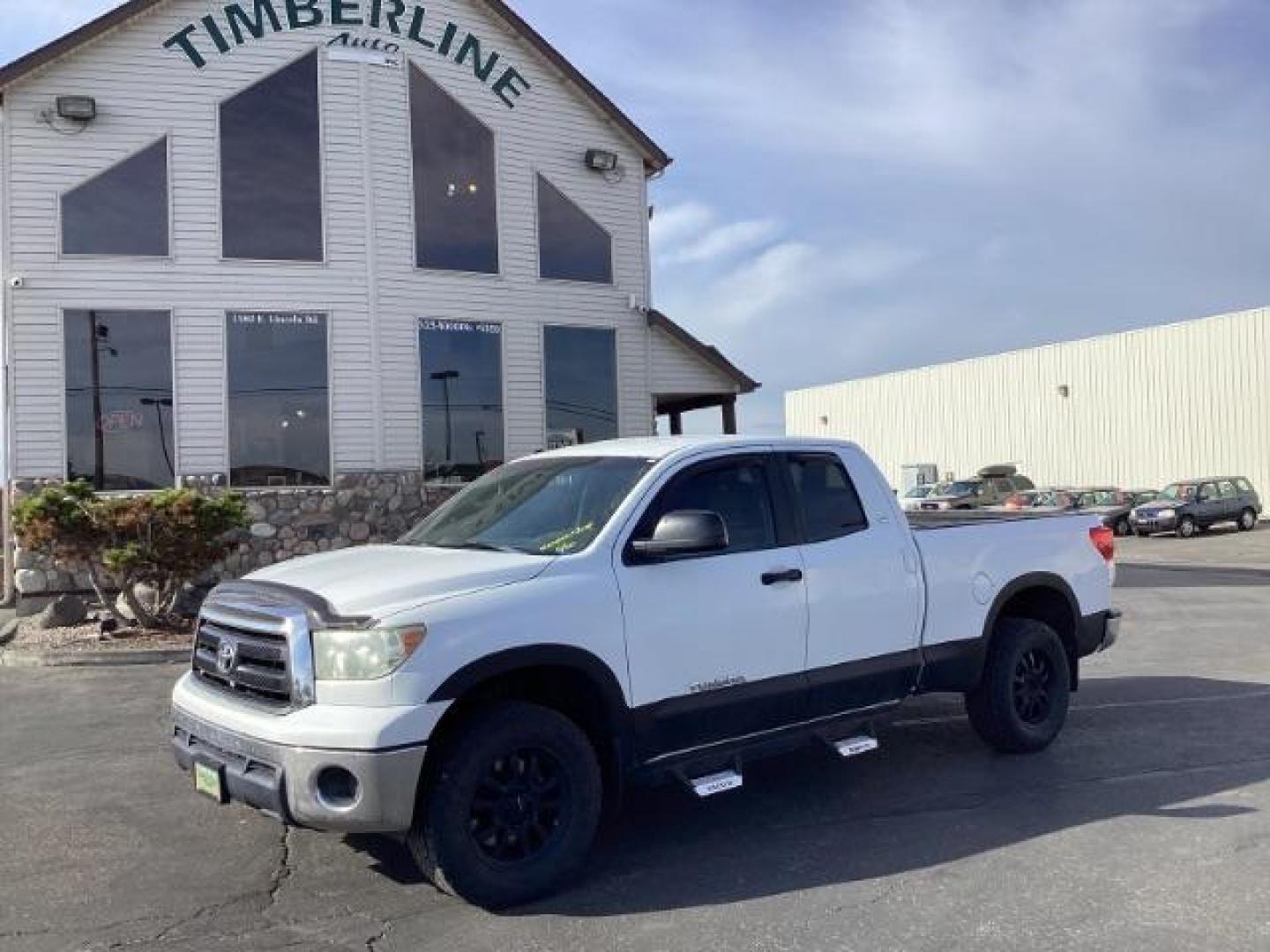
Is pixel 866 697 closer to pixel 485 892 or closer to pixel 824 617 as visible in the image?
pixel 824 617

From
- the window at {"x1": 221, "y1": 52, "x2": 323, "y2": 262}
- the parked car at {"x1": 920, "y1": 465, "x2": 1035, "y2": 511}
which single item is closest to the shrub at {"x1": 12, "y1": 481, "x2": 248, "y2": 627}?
the window at {"x1": 221, "y1": 52, "x2": 323, "y2": 262}

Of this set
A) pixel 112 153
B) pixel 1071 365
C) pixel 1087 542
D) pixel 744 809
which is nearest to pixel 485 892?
pixel 744 809

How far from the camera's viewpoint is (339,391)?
15695 millimetres

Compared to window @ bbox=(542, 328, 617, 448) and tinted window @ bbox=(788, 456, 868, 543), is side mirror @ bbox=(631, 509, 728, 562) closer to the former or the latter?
tinted window @ bbox=(788, 456, 868, 543)

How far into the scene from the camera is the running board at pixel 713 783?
5141mm

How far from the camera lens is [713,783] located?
Result: 5.20m

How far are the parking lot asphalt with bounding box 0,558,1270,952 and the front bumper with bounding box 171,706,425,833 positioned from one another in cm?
44

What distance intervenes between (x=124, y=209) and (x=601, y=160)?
21.9 ft

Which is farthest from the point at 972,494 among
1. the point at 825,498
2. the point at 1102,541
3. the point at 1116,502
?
the point at 825,498

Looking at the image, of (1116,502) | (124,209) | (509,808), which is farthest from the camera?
(1116,502)

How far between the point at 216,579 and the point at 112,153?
5572 mm

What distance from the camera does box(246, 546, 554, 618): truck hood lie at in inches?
182

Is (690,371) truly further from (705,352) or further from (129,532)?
(129,532)

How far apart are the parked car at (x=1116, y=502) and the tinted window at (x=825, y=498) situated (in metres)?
30.0
